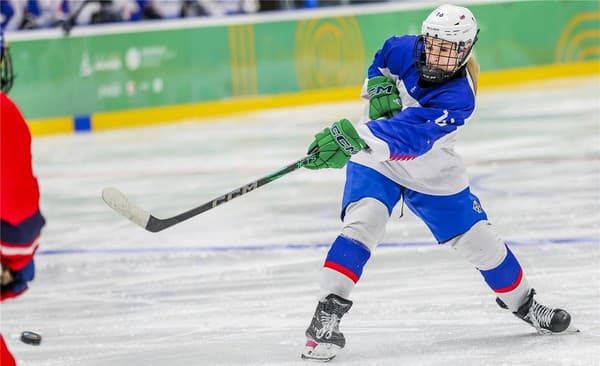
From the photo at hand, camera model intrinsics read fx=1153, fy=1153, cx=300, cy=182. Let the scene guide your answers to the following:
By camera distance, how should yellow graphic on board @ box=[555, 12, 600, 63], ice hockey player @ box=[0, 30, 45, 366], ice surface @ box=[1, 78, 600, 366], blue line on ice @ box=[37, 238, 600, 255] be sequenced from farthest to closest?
yellow graphic on board @ box=[555, 12, 600, 63] < blue line on ice @ box=[37, 238, 600, 255] < ice surface @ box=[1, 78, 600, 366] < ice hockey player @ box=[0, 30, 45, 366]

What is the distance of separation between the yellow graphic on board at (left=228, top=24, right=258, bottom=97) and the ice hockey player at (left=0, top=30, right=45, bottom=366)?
8719 mm

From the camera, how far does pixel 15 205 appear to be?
2164 millimetres

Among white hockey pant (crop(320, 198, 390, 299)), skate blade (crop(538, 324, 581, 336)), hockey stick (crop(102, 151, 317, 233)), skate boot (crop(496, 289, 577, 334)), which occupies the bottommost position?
skate blade (crop(538, 324, 581, 336))

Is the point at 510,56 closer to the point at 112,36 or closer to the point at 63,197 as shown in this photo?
the point at 112,36

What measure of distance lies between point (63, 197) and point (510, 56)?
21.8 feet

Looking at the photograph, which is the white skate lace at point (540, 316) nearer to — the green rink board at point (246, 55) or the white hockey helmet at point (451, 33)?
the white hockey helmet at point (451, 33)

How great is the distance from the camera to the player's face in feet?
10.7

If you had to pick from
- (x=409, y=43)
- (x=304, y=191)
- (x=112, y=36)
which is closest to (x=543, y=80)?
(x=112, y=36)

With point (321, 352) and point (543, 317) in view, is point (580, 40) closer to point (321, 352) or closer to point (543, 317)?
point (543, 317)

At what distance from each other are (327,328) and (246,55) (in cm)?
783

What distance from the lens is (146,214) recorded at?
10.2ft

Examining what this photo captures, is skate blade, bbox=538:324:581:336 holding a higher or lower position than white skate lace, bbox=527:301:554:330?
lower

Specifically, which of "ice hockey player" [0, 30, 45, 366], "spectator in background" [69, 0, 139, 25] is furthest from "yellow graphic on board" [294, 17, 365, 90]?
"ice hockey player" [0, 30, 45, 366]

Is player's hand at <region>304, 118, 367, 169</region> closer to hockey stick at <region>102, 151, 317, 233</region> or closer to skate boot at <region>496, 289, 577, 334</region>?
hockey stick at <region>102, 151, 317, 233</region>
